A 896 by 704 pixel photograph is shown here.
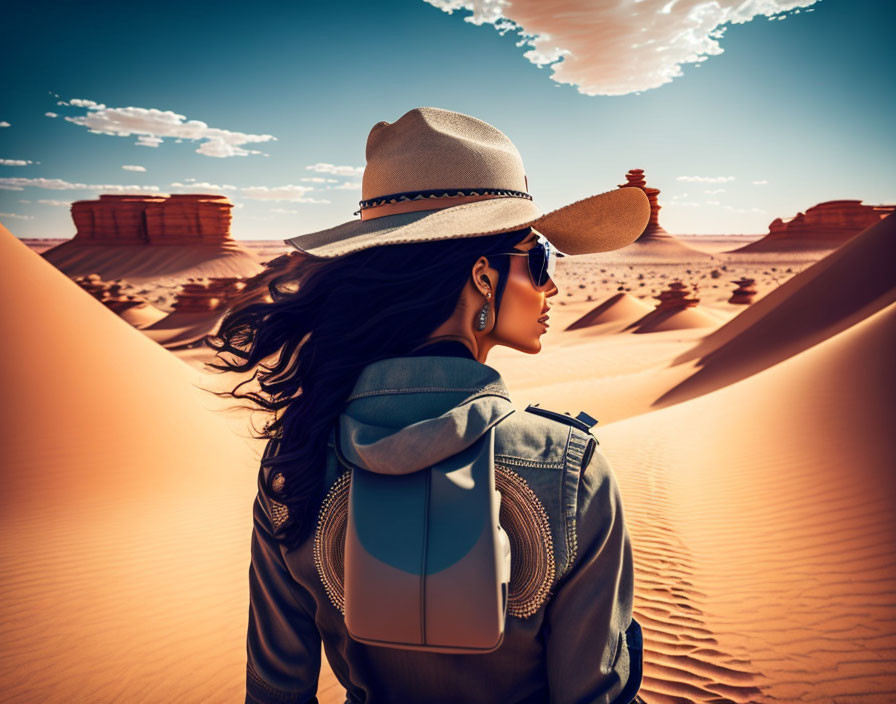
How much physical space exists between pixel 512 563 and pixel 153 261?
295 ft

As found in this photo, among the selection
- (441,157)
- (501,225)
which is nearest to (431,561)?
(501,225)

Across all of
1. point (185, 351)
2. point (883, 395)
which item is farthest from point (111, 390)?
point (185, 351)

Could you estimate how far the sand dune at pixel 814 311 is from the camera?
39.7ft

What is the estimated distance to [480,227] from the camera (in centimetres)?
138

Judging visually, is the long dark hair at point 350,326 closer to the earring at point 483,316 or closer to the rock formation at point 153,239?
the earring at point 483,316

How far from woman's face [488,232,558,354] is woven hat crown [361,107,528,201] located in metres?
0.21

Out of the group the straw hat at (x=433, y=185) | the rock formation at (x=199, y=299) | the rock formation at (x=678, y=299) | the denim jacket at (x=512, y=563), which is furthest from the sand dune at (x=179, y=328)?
the denim jacket at (x=512, y=563)

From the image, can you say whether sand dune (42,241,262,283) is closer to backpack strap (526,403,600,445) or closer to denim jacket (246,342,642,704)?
denim jacket (246,342,642,704)

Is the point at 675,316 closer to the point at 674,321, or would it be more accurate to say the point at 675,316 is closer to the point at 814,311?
the point at 674,321

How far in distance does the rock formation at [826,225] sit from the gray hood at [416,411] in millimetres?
98304

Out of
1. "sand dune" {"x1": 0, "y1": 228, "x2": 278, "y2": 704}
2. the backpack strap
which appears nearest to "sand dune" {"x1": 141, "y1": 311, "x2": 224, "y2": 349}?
"sand dune" {"x1": 0, "y1": 228, "x2": 278, "y2": 704}

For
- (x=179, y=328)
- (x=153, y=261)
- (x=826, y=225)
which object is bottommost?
(x=153, y=261)

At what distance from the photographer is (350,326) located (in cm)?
153

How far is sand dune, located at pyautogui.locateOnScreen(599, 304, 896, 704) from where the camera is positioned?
3.84 meters
